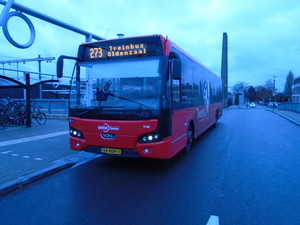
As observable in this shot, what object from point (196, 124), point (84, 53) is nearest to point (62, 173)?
point (84, 53)

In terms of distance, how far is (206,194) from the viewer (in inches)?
177

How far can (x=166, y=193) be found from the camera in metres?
4.55

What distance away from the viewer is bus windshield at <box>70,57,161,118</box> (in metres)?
5.22

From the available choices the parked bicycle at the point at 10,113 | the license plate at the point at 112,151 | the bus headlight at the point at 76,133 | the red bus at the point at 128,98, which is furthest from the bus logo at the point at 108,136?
the parked bicycle at the point at 10,113

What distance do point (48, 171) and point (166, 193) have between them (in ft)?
9.34

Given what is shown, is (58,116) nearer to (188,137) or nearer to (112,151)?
(188,137)

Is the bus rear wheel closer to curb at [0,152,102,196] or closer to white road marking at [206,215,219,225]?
curb at [0,152,102,196]

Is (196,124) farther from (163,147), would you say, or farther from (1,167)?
(1,167)

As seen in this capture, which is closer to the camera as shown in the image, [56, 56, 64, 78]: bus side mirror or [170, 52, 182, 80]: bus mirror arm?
[170, 52, 182, 80]: bus mirror arm

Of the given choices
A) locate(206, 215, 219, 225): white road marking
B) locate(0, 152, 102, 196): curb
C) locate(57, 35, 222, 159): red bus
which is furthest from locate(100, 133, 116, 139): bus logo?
locate(206, 215, 219, 225): white road marking

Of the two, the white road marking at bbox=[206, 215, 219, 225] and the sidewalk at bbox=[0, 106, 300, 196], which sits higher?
the sidewalk at bbox=[0, 106, 300, 196]

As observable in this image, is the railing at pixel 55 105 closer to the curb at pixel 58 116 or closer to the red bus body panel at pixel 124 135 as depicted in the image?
the curb at pixel 58 116

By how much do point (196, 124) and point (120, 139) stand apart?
369 centimetres

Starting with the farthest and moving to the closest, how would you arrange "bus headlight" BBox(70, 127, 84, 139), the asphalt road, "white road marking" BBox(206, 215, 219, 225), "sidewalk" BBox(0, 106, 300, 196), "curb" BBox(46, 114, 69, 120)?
"curb" BBox(46, 114, 69, 120)
"bus headlight" BBox(70, 127, 84, 139)
"sidewalk" BBox(0, 106, 300, 196)
the asphalt road
"white road marking" BBox(206, 215, 219, 225)
